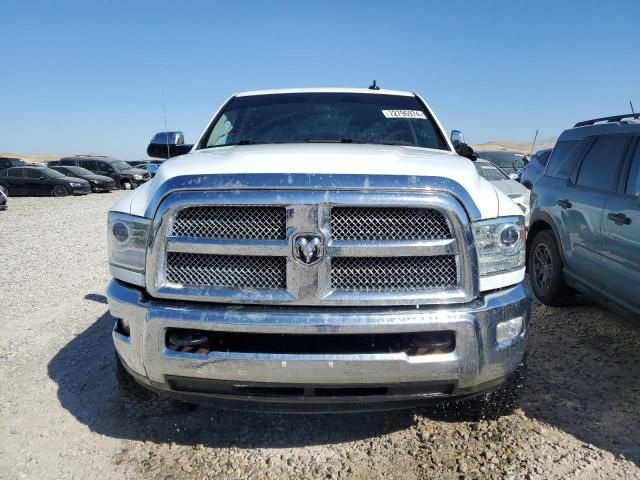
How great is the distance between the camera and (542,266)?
16.9 feet

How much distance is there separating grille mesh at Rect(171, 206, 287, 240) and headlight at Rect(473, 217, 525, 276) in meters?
0.92

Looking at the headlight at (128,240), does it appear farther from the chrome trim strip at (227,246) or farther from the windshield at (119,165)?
the windshield at (119,165)

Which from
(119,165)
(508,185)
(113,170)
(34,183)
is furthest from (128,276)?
(119,165)

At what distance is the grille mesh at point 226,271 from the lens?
2193 millimetres

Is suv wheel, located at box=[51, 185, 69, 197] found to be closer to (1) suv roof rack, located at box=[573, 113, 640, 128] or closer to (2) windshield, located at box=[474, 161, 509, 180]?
(2) windshield, located at box=[474, 161, 509, 180]

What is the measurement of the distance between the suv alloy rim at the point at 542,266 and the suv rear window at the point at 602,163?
0.87 m

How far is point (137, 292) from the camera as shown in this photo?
2.31 m

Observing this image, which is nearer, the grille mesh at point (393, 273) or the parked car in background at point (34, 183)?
the grille mesh at point (393, 273)

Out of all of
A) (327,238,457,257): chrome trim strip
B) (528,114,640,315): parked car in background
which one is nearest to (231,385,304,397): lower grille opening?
(327,238,457,257): chrome trim strip

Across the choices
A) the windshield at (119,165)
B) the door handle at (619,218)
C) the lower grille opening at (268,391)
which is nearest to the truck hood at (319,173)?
the lower grille opening at (268,391)

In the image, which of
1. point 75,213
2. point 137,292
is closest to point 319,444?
point 137,292

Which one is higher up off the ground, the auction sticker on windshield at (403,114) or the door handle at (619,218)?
the auction sticker on windshield at (403,114)

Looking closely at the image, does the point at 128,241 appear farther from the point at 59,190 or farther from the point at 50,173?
the point at 50,173

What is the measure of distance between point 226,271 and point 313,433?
3.83 feet
